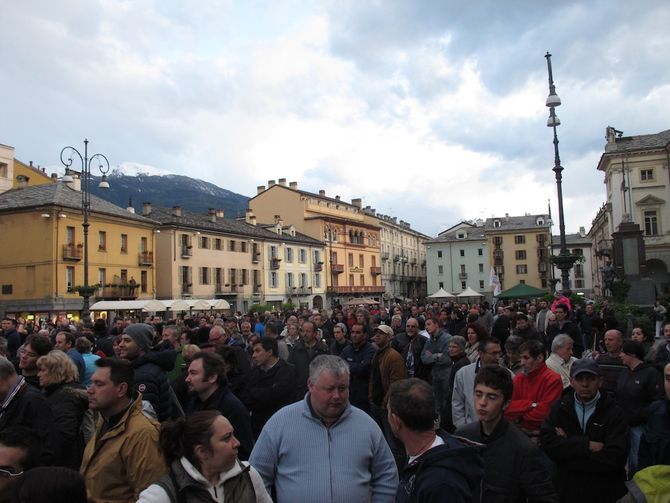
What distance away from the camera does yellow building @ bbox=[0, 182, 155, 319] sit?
1423 inches

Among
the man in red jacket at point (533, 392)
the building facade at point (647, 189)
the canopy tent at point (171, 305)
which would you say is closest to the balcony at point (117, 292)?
the canopy tent at point (171, 305)

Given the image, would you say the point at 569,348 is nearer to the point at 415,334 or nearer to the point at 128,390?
the point at 415,334

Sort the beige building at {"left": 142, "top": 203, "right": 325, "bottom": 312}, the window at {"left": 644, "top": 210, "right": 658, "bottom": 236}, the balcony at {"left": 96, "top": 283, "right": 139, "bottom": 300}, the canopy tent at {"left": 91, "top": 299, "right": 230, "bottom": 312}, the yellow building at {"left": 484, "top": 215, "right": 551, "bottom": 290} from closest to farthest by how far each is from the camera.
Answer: the canopy tent at {"left": 91, "top": 299, "right": 230, "bottom": 312} → the balcony at {"left": 96, "top": 283, "right": 139, "bottom": 300} → the beige building at {"left": 142, "top": 203, "right": 325, "bottom": 312} → the window at {"left": 644, "top": 210, "right": 658, "bottom": 236} → the yellow building at {"left": 484, "top": 215, "right": 551, "bottom": 290}

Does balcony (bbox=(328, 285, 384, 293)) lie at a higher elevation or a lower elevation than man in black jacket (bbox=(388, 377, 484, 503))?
higher

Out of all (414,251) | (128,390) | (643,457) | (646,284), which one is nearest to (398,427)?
(128,390)

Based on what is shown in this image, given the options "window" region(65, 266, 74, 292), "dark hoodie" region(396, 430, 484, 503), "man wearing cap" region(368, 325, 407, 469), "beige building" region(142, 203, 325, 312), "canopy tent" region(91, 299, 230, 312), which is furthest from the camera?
"beige building" region(142, 203, 325, 312)

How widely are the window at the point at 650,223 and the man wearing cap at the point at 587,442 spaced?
5393 cm

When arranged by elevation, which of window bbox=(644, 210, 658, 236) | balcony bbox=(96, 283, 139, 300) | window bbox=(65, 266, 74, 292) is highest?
window bbox=(644, 210, 658, 236)

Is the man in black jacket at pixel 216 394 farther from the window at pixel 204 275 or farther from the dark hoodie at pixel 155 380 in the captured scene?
the window at pixel 204 275

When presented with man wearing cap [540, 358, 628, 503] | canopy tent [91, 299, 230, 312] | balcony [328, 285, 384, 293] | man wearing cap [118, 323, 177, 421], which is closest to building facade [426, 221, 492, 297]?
balcony [328, 285, 384, 293]

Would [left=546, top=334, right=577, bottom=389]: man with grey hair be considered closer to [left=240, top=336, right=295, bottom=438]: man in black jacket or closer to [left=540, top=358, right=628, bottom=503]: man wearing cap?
[left=540, top=358, right=628, bottom=503]: man wearing cap

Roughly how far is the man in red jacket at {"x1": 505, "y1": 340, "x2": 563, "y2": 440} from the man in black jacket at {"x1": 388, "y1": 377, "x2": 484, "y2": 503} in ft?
7.78

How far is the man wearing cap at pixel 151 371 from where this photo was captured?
508 cm

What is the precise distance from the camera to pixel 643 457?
183 inches
